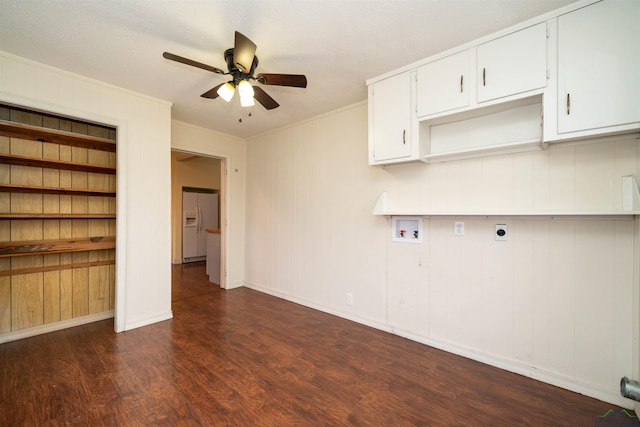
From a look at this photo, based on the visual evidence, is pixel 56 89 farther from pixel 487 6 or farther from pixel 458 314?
pixel 458 314

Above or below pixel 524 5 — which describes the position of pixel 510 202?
below

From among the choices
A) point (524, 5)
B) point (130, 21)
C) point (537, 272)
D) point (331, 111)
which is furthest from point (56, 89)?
point (537, 272)

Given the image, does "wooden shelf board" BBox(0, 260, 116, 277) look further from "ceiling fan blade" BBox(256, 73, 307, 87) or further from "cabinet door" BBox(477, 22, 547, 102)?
"cabinet door" BBox(477, 22, 547, 102)

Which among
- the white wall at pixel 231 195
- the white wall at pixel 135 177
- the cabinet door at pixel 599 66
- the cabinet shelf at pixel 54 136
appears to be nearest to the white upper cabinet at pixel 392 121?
the cabinet door at pixel 599 66

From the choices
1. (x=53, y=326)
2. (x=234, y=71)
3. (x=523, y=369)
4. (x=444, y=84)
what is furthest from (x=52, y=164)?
(x=523, y=369)

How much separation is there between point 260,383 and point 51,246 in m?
2.65

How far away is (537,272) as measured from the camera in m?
2.23

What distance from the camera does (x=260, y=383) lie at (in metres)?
2.16

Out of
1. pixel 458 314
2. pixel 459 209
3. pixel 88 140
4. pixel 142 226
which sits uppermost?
pixel 88 140

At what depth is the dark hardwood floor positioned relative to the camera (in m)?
1.81

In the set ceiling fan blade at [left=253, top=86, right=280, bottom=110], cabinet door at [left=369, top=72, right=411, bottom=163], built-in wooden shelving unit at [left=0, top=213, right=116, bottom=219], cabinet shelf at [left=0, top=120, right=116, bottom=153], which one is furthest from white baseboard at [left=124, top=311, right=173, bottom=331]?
cabinet door at [left=369, top=72, right=411, bottom=163]

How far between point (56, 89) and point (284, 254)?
3.13m

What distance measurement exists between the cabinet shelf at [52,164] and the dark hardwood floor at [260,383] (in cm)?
181

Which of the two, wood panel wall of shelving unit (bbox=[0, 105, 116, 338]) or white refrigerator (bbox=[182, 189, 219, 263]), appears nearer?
wood panel wall of shelving unit (bbox=[0, 105, 116, 338])
